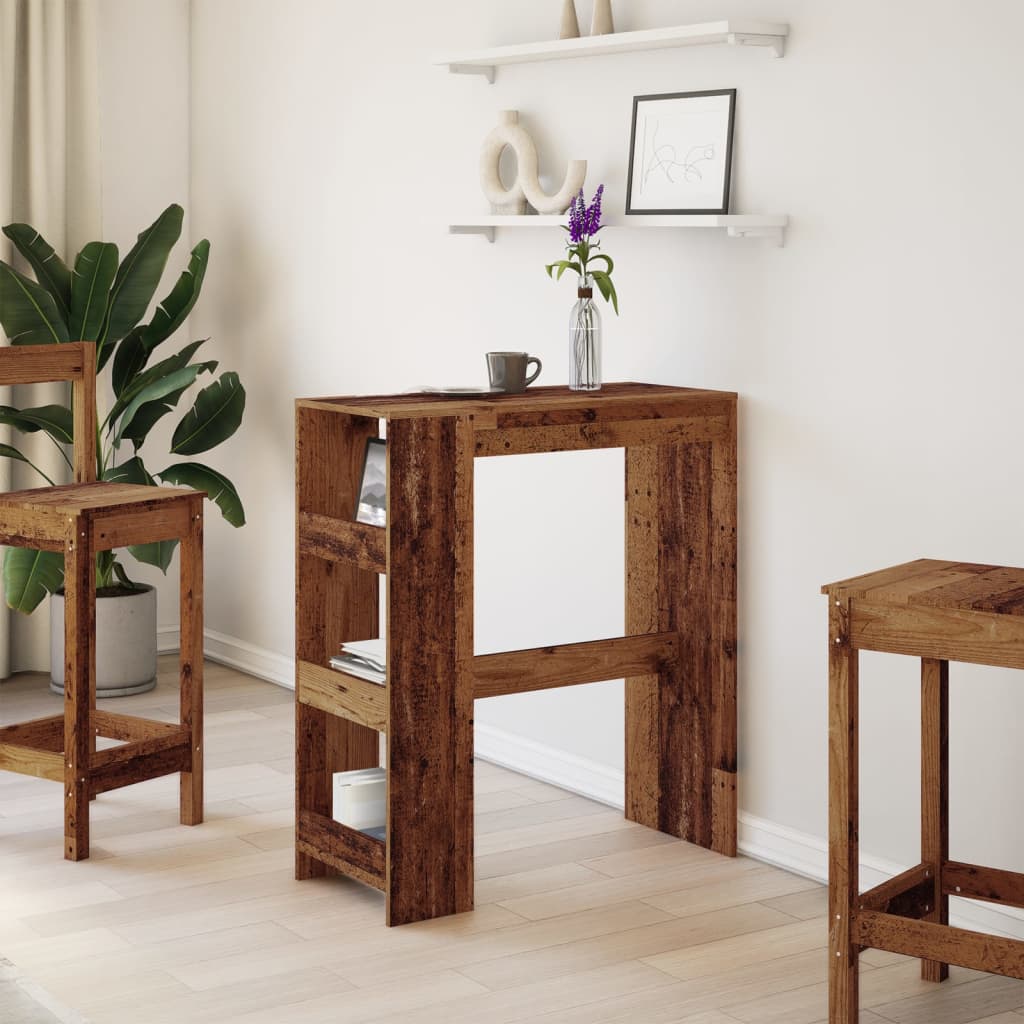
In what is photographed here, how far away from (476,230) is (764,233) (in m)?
0.91

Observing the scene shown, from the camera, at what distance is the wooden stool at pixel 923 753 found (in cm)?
223

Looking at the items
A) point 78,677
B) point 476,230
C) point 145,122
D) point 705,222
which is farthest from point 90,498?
point 145,122

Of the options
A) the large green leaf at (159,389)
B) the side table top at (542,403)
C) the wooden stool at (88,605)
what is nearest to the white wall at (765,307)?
the side table top at (542,403)

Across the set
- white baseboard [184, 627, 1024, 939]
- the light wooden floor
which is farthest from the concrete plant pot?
the light wooden floor

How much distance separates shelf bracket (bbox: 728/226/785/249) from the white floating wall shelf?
1.09 feet

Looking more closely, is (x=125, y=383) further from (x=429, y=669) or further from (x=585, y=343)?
(x=429, y=669)

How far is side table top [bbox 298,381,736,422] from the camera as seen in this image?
2834 millimetres

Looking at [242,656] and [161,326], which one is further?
[242,656]

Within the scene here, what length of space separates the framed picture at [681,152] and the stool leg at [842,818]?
1.17m

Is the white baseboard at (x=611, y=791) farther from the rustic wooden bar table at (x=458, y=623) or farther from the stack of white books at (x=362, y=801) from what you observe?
the stack of white books at (x=362, y=801)

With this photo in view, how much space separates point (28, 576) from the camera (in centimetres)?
426

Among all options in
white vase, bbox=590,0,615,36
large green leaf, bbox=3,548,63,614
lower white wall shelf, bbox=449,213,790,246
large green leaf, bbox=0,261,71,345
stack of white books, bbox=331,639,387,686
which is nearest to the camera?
stack of white books, bbox=331,639,387,686

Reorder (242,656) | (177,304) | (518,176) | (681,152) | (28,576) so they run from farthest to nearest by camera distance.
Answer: (242,656)
(177,304)
(28,576)
(518,176)
(681,152)

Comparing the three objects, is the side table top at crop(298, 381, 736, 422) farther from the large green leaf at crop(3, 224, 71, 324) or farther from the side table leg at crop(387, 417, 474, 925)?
the large green leaf at crop(3, 224, 71, 324)
